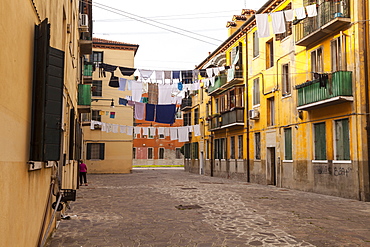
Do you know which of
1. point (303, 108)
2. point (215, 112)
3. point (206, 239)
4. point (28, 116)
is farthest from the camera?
point (215, 112)

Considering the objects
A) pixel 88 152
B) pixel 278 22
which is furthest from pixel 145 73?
pixel 88 152

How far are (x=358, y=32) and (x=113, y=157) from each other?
1074 inches

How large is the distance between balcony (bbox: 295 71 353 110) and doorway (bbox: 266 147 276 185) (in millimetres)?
5628

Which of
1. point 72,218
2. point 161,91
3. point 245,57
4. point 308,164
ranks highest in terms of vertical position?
point 245,57

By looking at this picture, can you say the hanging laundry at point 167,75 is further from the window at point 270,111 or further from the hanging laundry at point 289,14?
the hanging laundry at point 289,14

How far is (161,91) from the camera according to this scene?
2972cm

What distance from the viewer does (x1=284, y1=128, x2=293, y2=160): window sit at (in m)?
20.8

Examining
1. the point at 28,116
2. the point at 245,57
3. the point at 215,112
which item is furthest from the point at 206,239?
the point at 215,112

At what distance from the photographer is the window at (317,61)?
59.3 feet

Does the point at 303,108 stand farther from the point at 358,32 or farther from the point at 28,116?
the point at 28,116

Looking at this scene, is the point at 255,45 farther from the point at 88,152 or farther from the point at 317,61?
the point at 88,152

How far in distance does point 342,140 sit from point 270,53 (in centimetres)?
950

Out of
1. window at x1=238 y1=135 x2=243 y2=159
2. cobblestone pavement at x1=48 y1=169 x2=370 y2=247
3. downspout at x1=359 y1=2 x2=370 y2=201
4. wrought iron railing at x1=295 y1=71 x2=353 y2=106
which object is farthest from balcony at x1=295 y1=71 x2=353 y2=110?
window at x1=238 y1=135 x2=243 y2=159

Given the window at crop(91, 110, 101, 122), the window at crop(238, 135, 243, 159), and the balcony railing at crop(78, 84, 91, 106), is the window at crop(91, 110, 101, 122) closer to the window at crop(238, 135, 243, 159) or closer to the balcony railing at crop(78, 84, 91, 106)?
the balcony railing at crop(78, 84, 91, 106)
